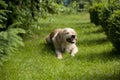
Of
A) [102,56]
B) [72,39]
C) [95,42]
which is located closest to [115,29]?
[102,56]

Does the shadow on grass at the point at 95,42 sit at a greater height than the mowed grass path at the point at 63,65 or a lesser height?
lesser

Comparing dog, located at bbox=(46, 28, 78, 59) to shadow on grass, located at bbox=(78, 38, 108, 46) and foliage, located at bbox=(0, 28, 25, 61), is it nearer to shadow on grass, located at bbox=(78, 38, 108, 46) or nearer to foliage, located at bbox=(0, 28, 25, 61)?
shadow on grass, located at bbox=(78, 38, 108, 46)

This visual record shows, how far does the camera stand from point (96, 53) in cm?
1041

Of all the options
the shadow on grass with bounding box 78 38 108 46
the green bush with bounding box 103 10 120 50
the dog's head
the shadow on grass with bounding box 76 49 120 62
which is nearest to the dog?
the dog's head

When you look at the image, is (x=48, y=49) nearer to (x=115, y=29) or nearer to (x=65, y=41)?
(x=65, y=41)

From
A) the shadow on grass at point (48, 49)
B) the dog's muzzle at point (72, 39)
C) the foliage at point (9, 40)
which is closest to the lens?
the foliage at point (9, 40)

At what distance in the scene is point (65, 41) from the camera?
419 inches

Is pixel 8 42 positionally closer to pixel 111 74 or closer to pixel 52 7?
pixel 111 74

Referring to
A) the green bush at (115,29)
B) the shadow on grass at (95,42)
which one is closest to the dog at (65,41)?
the green bush at (115,29)

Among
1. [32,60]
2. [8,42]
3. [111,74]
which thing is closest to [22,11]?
[32,60]

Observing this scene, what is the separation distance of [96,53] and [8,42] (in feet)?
14.7

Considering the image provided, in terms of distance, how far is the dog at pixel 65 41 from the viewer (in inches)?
406

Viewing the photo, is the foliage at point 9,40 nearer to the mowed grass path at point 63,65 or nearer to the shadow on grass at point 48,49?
the mowed grass path at point 63,65

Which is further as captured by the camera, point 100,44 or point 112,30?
point 100,44
